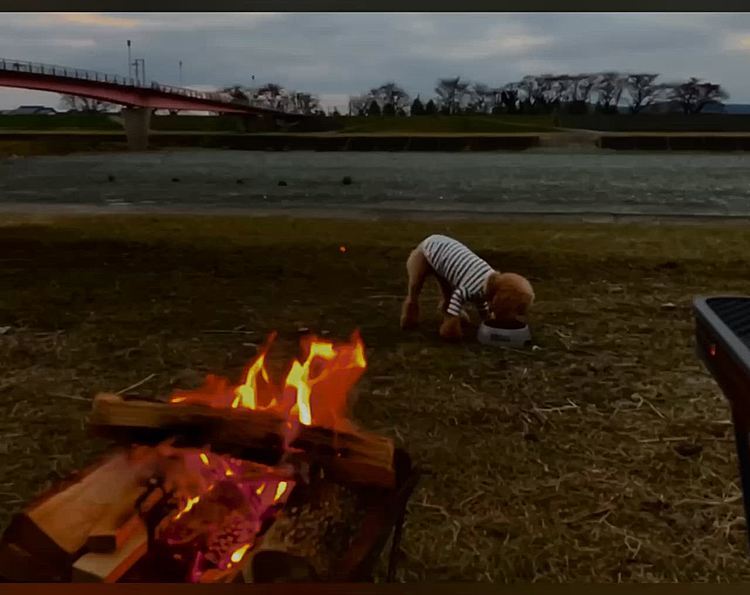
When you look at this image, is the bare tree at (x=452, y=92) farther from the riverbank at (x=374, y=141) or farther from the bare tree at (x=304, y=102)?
the bare tree at (x=304, y=102)

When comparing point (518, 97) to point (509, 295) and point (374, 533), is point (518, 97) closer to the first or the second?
point (509, 295)

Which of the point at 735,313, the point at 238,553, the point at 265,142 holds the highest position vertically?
the point at 265,142

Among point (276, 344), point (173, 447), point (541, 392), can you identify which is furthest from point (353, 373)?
point (173, 447)

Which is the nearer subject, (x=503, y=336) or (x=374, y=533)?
(x=374, y=533)

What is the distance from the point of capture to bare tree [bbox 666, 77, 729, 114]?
119cm

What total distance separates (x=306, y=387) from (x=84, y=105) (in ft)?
1.60

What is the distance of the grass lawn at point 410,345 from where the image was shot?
4.20 feet

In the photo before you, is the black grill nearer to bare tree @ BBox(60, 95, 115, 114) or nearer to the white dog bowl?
the white dog bowl

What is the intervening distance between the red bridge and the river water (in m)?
0.06

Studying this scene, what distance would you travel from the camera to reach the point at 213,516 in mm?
972

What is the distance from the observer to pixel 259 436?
0.95 metres

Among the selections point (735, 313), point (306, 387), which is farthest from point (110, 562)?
point (735, 313)

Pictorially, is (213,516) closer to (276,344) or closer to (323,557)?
(323,557)

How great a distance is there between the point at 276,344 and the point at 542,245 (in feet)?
1.44
